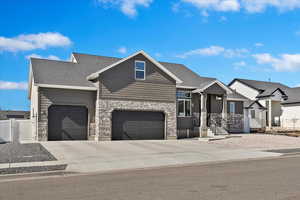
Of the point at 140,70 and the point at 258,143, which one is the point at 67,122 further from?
the point at 258,143

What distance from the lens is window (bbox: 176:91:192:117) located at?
27094 millimetres

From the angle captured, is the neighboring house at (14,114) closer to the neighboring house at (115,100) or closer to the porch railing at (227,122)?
the neighboring house at (115,100)

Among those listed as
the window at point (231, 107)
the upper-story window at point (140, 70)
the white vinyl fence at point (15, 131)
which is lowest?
the white vinyl fence at point (15, 131)

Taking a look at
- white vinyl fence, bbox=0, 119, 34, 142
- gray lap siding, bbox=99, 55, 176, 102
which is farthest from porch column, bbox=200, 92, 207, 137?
white vinyl fence, bbox=0, 119, 34, 142

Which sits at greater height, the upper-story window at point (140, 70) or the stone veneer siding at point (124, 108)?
the upper-story window at point (140, 70)

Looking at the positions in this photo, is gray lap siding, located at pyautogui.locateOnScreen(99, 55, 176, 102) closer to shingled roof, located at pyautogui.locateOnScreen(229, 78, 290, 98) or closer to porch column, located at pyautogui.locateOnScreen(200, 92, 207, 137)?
porch column, located at pyautogui.locateOnScreen(200, 92, 207, 137)

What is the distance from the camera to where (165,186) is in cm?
867

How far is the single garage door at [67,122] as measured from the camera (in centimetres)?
2178

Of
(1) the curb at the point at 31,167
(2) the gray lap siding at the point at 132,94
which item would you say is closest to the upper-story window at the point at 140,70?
(2) the gray lap siding at the point at 132,94

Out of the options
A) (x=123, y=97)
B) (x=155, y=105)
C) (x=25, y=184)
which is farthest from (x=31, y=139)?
(x=25, y=184)

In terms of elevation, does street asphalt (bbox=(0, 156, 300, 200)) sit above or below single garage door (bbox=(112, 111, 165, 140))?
below

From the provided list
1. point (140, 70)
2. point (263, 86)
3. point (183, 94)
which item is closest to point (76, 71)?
point (140, 70)

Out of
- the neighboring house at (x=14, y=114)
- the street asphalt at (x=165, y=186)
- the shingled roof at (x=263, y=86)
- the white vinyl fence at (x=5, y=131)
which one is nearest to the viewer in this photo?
the street asphalt at (x=165, y=186)

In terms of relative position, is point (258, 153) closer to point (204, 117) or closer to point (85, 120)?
point (204, 117)
